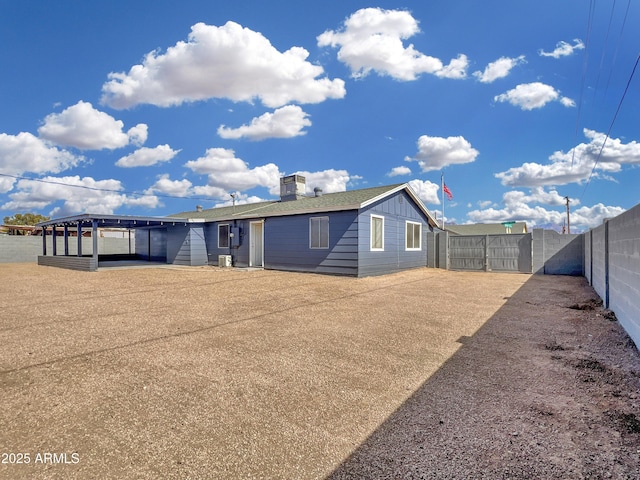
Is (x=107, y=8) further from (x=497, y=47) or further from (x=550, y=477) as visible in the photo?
(x=550, y=477)

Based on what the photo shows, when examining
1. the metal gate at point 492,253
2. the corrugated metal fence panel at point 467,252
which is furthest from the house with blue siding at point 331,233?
the metal gate at point 492,253

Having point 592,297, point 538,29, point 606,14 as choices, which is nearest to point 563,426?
point 592,297

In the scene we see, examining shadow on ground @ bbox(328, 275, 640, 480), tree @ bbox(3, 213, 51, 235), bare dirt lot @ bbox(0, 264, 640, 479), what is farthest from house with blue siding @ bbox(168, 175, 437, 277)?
tree @ bbox(3, 213, 51, 235)

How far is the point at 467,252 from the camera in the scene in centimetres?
1580

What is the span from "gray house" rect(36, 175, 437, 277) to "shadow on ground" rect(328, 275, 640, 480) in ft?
25.1

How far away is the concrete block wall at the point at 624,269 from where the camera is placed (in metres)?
4.53

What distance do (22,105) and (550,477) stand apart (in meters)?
26.3

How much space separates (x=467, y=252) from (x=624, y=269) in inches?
423

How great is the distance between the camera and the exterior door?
15269mm

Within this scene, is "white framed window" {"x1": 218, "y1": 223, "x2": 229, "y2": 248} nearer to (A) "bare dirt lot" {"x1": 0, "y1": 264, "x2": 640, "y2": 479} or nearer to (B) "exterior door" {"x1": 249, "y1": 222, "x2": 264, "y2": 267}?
(B) "exterior door" {"x1": 249, "y1": 222, "x2": 264, "y2": 267}

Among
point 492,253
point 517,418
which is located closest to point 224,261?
point 492,253

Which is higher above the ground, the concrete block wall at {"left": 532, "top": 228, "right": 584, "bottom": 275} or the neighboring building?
the neighboring building

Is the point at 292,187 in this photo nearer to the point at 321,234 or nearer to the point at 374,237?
the point at 321,234

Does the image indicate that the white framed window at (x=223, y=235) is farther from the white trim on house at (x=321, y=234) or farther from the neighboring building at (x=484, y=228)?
the neighboring building at (x=484, y=228)
